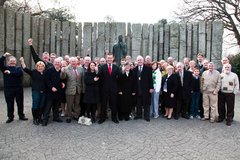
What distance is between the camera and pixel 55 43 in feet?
43.1

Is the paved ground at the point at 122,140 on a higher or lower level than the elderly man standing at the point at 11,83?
lower

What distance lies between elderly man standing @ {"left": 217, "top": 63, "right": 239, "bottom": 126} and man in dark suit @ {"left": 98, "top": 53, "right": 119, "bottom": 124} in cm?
288

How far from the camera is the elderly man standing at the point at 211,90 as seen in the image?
7.46m

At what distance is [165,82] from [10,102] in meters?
4.12

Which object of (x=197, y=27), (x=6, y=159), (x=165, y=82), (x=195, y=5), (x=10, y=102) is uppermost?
(x=195, y=5)

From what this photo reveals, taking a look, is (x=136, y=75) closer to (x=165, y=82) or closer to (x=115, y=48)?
(x=165, y=82)

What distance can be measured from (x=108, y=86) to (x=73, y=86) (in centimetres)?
91

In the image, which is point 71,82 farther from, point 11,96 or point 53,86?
point 11,96

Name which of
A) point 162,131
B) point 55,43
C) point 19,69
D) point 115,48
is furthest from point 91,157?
point 55,43

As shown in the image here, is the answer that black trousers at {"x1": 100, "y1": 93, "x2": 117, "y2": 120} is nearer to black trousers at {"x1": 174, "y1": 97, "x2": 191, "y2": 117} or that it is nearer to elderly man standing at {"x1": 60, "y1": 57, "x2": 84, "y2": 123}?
elderly man standing at {"x1": 60, "y1": 57, "x2": 84, "y2": 123}

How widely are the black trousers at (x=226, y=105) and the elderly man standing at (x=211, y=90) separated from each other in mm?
146

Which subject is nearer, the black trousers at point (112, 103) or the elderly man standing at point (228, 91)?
the black trousers at point (112, 103)

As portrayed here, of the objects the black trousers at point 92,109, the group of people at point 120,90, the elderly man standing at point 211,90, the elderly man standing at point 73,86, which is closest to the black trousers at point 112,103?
the group of people at point 120,90

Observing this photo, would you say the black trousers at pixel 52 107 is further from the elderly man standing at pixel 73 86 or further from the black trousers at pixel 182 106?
the black trousers at pixel 182 106
